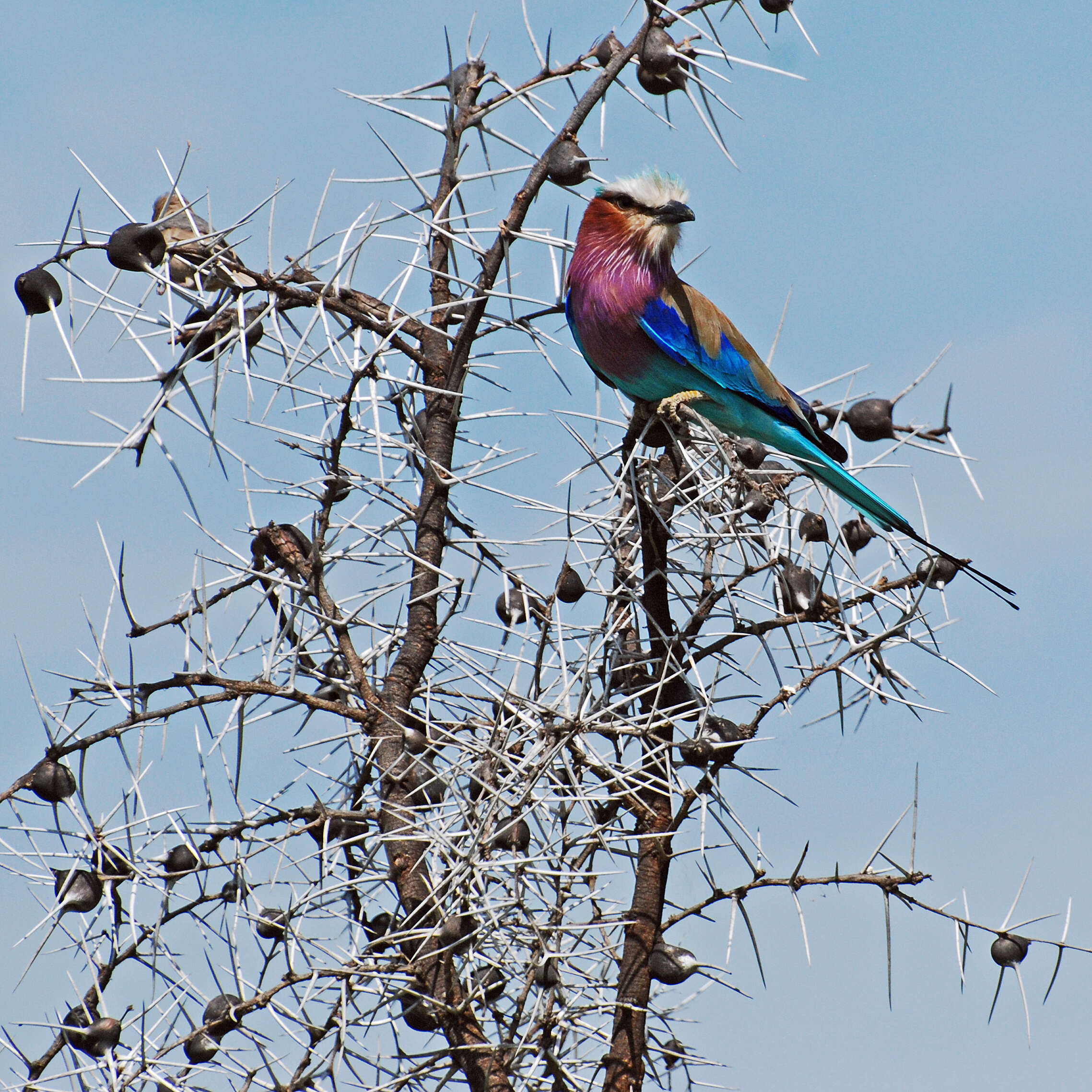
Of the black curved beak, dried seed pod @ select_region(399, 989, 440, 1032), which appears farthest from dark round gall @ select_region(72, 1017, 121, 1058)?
the black curved beak

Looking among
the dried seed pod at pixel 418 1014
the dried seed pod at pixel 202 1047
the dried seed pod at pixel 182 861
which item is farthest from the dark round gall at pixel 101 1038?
the dried seed pod at pixel 418 1014

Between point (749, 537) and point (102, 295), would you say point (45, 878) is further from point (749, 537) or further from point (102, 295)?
point (749, 537)

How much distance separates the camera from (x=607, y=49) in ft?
12.7

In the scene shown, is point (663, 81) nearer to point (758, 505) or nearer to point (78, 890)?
point (758, 505)

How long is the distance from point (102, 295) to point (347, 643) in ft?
4.00

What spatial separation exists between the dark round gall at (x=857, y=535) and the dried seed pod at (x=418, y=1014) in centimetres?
192

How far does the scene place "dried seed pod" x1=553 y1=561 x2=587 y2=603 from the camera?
368 cm

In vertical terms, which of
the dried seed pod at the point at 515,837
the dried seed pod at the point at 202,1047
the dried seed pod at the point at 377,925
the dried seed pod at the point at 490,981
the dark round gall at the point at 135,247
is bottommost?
the dried seed pod at the point at 202,1047

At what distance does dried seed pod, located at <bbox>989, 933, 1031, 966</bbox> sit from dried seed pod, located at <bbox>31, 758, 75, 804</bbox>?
104 inches

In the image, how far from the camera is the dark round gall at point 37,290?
3.19 meters

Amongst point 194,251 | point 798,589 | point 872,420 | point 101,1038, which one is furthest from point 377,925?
point 872,420

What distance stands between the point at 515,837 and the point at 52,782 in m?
1.28

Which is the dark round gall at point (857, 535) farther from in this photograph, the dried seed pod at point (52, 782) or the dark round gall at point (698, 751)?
the dried seed pod at point (52, 782)

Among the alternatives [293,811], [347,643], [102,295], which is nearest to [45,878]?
[293,811]
